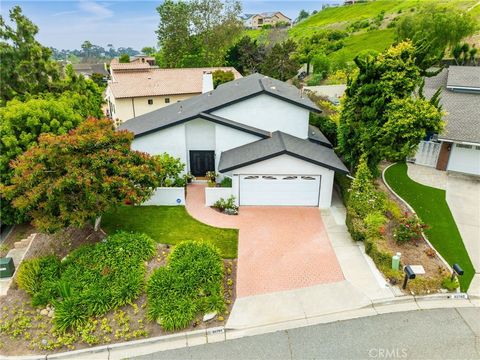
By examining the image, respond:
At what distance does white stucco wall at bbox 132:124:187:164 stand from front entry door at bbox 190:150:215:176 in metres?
0.77

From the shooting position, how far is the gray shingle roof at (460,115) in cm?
2130

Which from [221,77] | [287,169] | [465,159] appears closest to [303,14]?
[221,77]

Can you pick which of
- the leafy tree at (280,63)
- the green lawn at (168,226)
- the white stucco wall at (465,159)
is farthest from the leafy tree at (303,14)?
the green lawn at (168,226)

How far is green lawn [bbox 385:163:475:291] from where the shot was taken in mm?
14805

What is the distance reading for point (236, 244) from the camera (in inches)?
648

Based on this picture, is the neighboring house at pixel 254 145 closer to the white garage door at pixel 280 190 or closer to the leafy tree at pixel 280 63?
the white garage door at pixel 280 190

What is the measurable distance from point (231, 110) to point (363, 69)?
24.9ft

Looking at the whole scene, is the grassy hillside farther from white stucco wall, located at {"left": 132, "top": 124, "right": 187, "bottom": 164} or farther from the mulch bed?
the mulch bed

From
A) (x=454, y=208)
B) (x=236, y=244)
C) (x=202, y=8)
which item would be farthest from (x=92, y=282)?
(x=202, y=8)

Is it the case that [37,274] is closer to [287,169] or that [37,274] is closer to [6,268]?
[6,268]

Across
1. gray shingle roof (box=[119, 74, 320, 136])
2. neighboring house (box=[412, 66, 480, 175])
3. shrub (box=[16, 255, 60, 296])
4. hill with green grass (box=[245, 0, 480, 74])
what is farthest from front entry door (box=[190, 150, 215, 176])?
hill with green grass (box=[245, 0, 480, 74])

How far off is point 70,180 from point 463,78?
27048 mm

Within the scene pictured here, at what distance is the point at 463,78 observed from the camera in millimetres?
26188

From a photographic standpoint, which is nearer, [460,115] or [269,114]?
[269,114]
